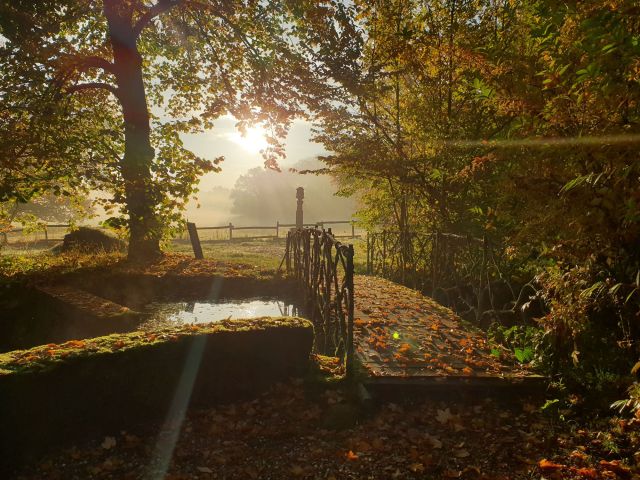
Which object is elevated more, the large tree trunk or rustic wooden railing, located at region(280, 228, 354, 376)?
the large tree trunk

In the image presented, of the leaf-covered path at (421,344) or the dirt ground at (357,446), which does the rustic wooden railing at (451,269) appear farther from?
the dirt ground at (357,446)

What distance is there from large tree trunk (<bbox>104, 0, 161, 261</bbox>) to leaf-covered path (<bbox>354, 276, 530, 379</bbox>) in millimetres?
7181

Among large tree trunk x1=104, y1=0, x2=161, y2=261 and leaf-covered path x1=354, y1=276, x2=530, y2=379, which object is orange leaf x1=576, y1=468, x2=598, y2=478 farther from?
large tree trunk x1=104, y1=0, x2=161, y2=261

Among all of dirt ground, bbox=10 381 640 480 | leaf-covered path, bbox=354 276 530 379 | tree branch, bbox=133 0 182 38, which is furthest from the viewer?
tree branch, bbox=133 0 182 38

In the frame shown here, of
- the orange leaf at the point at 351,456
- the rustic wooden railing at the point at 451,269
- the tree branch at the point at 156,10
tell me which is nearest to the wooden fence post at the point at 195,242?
the tree branch at the point at 156,10

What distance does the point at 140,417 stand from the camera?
13.9 ft

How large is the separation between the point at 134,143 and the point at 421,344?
1064cm

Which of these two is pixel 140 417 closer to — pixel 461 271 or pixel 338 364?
pixel 338 364

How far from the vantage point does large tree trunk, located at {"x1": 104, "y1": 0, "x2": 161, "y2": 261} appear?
11.2 meters

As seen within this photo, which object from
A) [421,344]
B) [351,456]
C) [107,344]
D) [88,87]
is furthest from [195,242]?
[351,456]

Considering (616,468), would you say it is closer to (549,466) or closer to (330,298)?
(549,466)

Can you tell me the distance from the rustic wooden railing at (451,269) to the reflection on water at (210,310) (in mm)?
3281

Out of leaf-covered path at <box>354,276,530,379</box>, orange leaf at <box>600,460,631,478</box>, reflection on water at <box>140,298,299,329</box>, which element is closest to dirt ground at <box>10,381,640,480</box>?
orange leaf at <box>600,460,631,478</box>

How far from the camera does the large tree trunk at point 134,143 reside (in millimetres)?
11164
